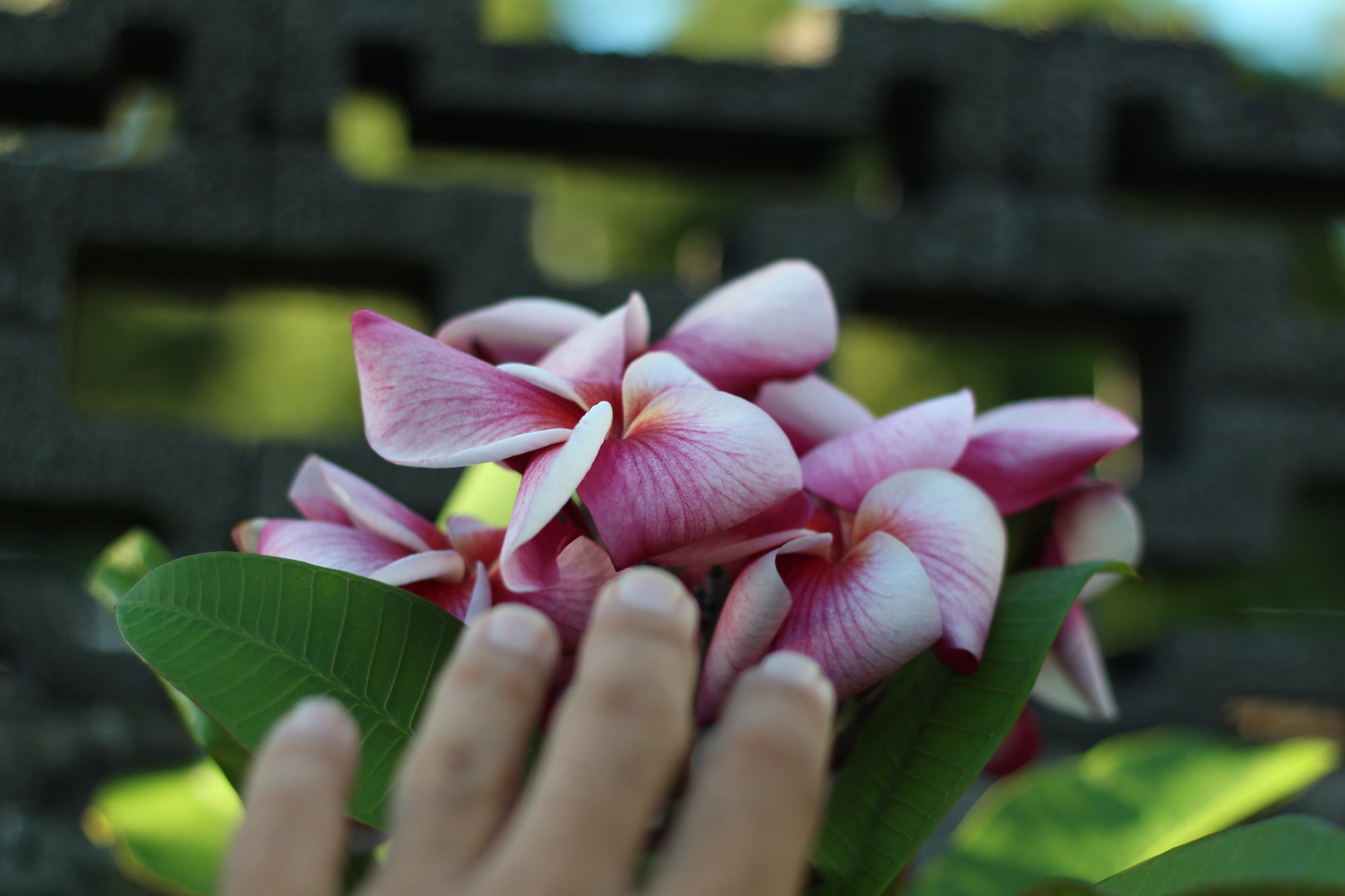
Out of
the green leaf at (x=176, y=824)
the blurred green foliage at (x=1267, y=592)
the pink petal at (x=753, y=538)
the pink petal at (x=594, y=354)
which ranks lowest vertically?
the blurred green foliage at (x=1267, y=592)

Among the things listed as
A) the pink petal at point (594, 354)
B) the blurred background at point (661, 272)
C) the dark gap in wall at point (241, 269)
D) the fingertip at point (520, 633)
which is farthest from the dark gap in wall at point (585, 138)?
the fingertip at point (520, 633)

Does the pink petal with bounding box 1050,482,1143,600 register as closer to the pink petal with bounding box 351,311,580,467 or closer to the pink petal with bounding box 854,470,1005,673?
the pink petal with bounding box 854,470,1005,673

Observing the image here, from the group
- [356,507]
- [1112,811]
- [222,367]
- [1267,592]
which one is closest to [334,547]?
[356,507]

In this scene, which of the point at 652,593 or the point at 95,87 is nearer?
the point at 652,593

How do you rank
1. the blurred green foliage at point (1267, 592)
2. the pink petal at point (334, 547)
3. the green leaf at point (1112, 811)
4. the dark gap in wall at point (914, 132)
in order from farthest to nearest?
the blurred green foliage at point (1267, 592)
the dark gap in wall at point (914, 132)
the green leaf at point (1112, 811)
the pink petal at point (334, 547)

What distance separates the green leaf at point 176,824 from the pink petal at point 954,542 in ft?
1.07

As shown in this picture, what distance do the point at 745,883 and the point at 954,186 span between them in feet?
2.89

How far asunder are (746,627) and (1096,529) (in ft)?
0.49

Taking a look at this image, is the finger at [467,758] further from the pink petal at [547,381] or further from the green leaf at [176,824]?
the green leaf at [176,824]

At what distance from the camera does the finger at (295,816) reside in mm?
162

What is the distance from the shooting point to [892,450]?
27 centimetres

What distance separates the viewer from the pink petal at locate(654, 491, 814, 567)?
0.24 meters

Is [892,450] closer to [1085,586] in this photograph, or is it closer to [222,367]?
[1085,586]

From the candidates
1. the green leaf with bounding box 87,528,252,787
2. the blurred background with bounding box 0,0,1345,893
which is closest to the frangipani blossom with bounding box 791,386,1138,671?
the green leaf with bounding box 87,528,252,787
